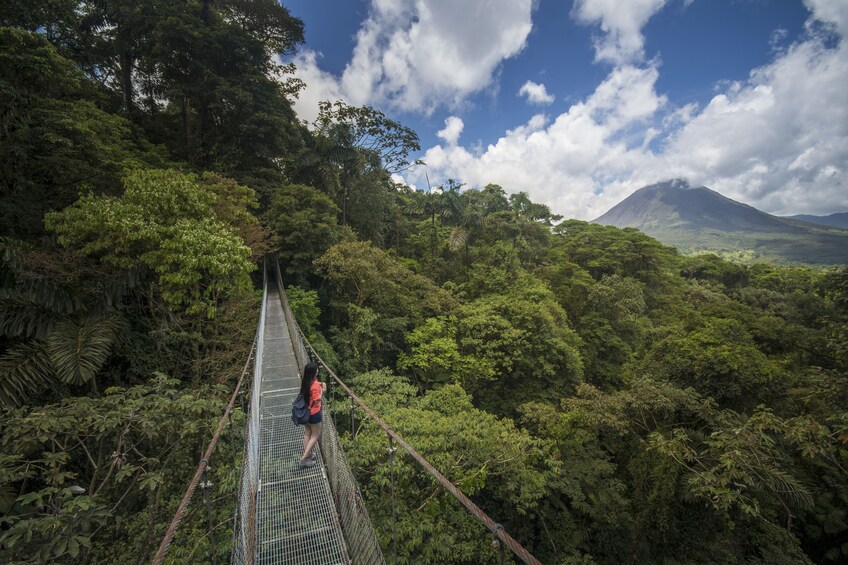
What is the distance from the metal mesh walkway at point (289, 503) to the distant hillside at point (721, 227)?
2493 inches

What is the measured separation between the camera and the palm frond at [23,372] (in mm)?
4375

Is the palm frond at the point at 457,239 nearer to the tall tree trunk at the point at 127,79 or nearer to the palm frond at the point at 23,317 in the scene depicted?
the palm frond at the point at 23,317

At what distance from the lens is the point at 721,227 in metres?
108

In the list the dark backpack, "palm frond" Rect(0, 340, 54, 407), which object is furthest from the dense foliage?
the dark backpack

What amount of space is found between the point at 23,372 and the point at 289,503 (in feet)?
15.9

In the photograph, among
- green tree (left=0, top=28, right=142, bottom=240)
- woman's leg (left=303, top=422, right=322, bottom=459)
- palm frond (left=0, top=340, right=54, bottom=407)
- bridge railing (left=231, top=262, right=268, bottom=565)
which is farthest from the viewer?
green tree (left=0, top=28, right=142, bottom=240)

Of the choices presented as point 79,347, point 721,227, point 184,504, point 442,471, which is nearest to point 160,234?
point 79,347

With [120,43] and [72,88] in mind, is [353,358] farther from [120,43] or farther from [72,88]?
[120,43]

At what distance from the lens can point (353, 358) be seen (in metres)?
8.59

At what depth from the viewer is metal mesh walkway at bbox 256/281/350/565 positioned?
229 cm

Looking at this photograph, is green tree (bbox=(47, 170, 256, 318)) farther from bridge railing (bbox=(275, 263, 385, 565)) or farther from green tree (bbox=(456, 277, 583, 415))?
green tree (bbox=(456, 277, 583, 415))

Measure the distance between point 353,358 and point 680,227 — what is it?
138 metres

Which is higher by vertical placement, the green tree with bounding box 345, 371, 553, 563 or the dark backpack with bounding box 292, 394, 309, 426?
the dark backpack with bounding box 292, 394, 309, 426

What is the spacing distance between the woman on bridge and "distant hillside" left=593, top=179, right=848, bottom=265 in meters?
63.3
